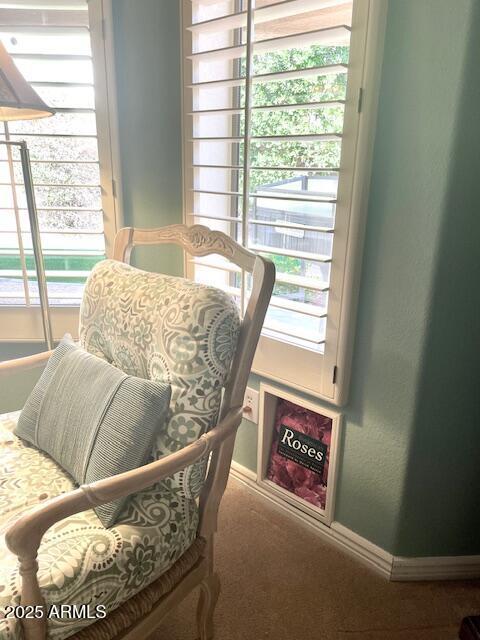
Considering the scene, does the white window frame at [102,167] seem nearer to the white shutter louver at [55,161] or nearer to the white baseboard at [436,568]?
the white shutter louver at [55,161]

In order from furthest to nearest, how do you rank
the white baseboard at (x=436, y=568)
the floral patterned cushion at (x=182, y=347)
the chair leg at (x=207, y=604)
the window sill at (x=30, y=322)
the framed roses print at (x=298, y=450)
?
the window sill at (x=30, y=322)
the framed roses print at (x=298, y=450)
the white baseboard at (x=436, y=568)
the chair leg at (x=207, y=604)
the floral patterned cushion at (x=182, y=347)

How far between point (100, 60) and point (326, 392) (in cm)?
135

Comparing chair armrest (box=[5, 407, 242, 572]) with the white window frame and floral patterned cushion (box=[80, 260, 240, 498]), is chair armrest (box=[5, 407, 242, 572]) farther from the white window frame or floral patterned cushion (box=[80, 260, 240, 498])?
the white window frame

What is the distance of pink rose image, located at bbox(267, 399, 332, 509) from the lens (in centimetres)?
161

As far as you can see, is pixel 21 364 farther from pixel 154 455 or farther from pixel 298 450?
pixel 298 450

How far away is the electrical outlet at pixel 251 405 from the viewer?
5.73ft

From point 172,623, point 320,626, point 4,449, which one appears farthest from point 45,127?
point 320,626

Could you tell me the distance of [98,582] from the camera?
2.91ft

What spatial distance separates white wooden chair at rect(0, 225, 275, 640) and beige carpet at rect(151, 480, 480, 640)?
0.14 metres

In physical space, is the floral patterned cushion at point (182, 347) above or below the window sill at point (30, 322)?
above

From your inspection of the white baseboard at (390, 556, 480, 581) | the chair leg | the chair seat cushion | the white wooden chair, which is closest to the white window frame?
the white wooden chair

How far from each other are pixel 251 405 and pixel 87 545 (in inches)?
36.4

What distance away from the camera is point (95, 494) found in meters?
0.84

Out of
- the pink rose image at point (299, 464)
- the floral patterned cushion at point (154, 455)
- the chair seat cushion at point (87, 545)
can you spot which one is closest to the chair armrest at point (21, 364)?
the floral patterned cushion at point (154, 455)
